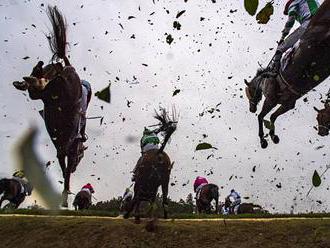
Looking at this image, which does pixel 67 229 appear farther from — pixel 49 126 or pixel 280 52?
pixel 280 52

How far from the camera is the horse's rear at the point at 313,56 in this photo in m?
8.12

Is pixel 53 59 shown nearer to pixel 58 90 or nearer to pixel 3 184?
pixel 58 90

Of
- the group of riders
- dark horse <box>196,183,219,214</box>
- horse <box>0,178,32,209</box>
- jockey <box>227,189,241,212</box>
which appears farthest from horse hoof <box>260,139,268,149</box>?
horse <box>0,178,32,209</box>

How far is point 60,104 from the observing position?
10.1 metres

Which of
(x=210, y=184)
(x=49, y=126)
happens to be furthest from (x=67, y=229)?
(x=210, y=184)

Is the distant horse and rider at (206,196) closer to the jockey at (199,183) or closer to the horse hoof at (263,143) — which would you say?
the jockey at (199,183)

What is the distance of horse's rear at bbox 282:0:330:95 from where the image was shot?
8.12 metres

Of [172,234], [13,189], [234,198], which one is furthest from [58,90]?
[234,198]

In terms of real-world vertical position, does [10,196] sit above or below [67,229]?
above

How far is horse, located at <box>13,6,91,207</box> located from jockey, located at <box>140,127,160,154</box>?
5.13 feet

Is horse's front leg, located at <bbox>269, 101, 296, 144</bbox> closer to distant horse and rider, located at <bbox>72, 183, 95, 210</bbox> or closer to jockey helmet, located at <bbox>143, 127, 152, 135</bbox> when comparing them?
jockey helmet, located at <bbox>143, 127, 152, 135</bbox>

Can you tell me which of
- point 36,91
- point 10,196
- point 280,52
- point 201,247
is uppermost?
point 280,52

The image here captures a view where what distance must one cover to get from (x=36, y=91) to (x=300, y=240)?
5.64 metres

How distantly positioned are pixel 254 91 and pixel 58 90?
457 cm
